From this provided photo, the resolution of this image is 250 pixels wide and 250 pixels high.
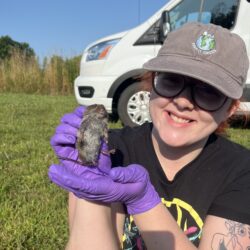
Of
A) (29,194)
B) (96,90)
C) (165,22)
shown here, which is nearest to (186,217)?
(29,194)

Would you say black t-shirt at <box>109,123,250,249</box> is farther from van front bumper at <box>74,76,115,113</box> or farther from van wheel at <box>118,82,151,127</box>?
van front bumper at <box>74,76,115,113</box>

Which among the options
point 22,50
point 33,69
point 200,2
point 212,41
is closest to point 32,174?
point 212,41

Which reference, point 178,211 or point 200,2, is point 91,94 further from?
point 178,211

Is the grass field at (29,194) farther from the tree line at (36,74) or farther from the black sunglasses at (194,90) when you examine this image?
the tree line at (36,74)

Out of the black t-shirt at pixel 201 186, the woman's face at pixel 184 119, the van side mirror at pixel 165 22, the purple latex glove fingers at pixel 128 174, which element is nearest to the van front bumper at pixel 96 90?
the van side mirror at pixel 165 22

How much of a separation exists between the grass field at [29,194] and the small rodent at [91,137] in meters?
1.37

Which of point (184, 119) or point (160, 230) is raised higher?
point (184, 119)

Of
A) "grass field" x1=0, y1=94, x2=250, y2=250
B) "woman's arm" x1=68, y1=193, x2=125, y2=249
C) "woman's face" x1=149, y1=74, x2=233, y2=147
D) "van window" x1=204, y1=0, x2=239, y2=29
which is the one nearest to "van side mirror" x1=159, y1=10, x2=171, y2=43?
"van window" x1=204, y1=0, x2=239, y2=29

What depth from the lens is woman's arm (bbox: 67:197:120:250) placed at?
1.64m

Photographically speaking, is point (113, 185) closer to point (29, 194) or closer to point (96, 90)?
point (29, 194)

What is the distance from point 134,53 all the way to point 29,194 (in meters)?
3.32

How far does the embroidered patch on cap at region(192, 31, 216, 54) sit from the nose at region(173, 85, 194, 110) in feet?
0.49

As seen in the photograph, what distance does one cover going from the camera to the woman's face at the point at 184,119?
71.1 inches

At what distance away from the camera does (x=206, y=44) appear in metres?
1.77
